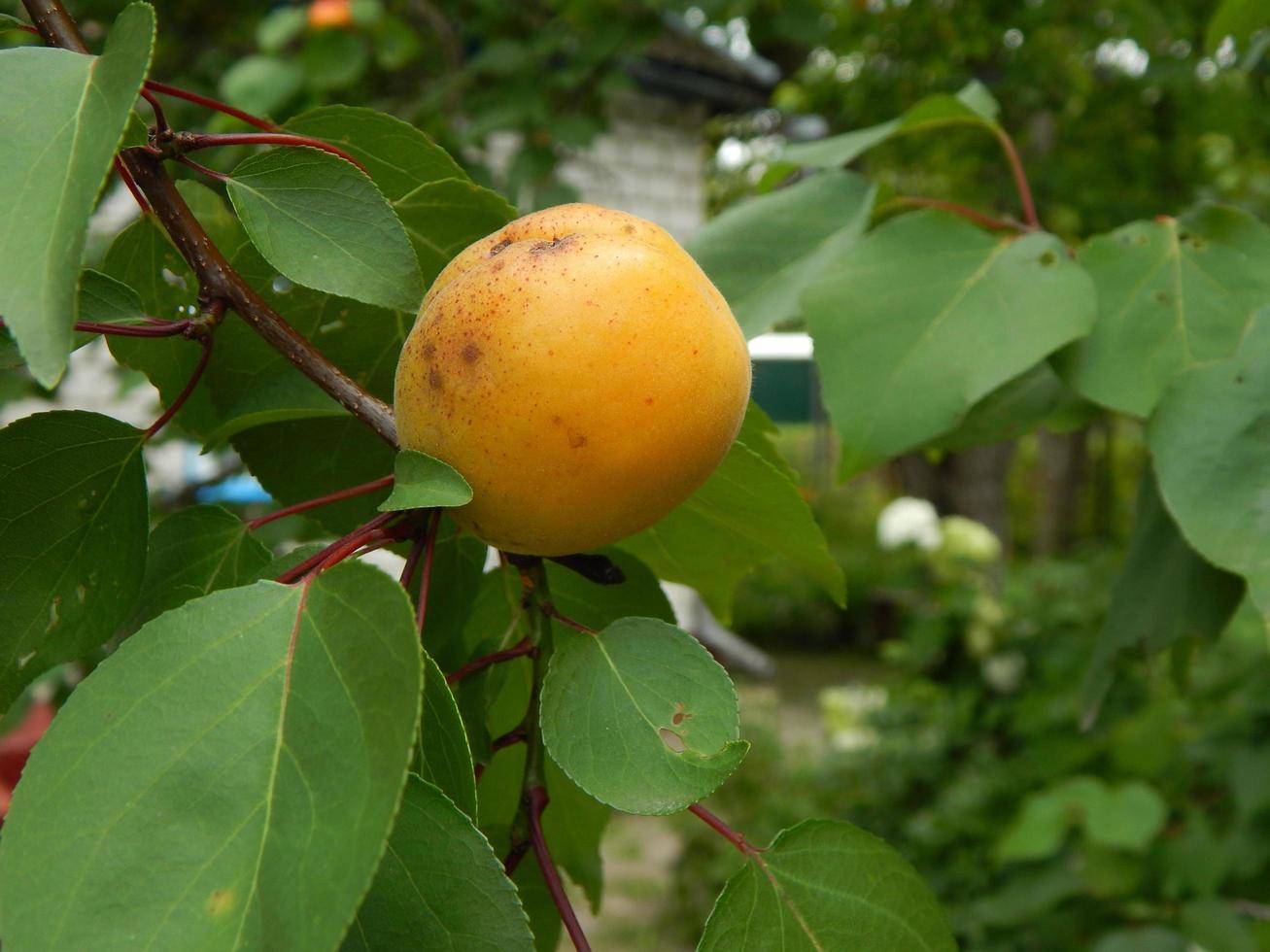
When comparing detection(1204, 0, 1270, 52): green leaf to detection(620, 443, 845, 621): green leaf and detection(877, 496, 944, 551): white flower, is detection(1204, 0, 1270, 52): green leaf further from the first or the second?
detection(877, 496, 944, 551): white flower

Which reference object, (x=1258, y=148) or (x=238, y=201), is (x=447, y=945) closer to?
(x=238, y=201)

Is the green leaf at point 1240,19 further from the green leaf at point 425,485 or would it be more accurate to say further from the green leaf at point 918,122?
the green leaf at point 425,485

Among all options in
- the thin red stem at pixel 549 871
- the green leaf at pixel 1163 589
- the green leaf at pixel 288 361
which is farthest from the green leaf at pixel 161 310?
the green leaf at pixel 1163 589

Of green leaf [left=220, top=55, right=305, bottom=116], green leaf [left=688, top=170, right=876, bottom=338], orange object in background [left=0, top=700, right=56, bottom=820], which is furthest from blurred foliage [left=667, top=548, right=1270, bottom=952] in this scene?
green leaf [left=220, top=55, right=305, bottom=116]

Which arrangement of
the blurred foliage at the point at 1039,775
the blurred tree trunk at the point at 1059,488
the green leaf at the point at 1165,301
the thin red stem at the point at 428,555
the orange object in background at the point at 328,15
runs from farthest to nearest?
the blurred tree trunk at the point at 1059,488 < the orange object in background at the point at 328,15 < the blurred foliage at the point at 1039,775 < the green leaf at the point at 1165,301 < the thin red stem at the point at 428,555

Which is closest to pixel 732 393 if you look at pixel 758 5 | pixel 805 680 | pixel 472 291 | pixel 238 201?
pixel 472 291

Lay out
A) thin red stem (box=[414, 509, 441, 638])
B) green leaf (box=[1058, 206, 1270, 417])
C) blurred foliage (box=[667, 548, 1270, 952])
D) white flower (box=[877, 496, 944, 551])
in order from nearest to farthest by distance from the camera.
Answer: thin red stem (box=[414, 509, 441, 638]) → green leaf (box=[1058, 206, 1270, 417]) → blurred foliage (box=[667, 548, 1270, 952]) → white flower (box=[877, 496, 944, 551])
